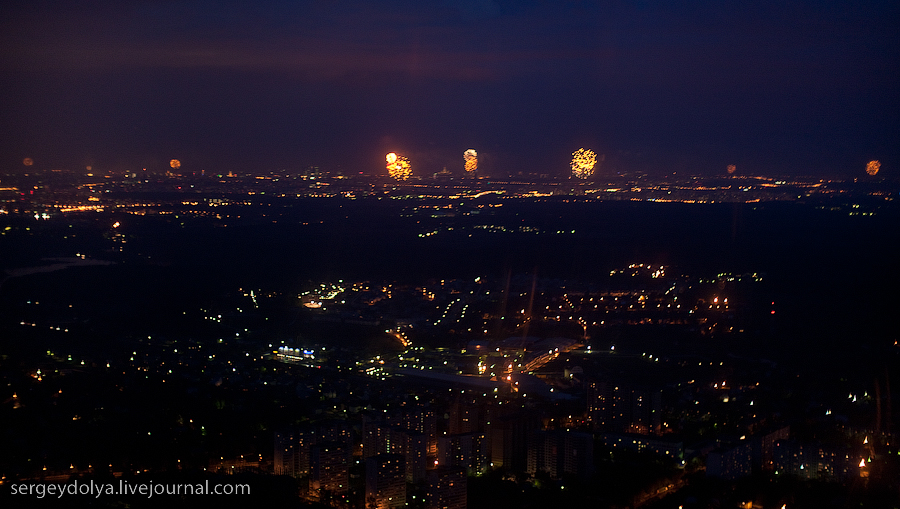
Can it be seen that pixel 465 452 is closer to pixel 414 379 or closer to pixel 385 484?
pixel 385 484

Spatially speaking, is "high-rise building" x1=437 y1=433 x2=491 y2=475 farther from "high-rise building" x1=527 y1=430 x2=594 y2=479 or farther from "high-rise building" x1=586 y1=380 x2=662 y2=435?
"high-rise building" x1=586 y1=380 x2=662 y2=435

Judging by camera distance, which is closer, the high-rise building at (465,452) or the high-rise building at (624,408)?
the high-rise building at (465,452)

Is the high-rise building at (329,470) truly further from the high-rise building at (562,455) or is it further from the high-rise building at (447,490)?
the high-rise building at (562,455)

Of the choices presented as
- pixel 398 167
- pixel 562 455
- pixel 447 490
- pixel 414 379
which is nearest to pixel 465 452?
pixel 562 455

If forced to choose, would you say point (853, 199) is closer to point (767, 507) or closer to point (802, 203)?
point (802, 203)

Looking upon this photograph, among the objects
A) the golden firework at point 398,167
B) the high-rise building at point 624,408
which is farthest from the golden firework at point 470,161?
the high-rise building at point 624,408

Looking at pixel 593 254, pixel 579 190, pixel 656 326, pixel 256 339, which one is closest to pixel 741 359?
pixel 656 326
